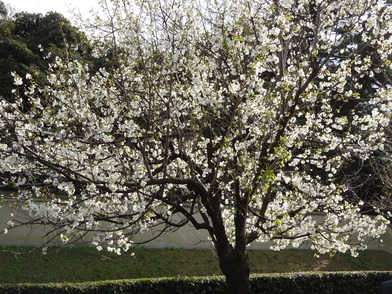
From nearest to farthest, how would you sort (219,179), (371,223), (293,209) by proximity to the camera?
(219,179), (293,209), (371,223)

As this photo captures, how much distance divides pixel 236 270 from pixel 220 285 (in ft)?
→ 5.78

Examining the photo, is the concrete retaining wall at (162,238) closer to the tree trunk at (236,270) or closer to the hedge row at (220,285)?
the hedge row at (220,285)

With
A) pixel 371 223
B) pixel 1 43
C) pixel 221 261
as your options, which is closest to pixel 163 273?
pixel 221 261

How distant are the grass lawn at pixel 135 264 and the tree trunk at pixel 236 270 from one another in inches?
119

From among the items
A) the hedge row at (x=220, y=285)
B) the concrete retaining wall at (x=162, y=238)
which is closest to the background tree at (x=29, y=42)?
the concrete retaining wall at (x=162, y=238)

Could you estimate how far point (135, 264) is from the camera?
36.0 feet

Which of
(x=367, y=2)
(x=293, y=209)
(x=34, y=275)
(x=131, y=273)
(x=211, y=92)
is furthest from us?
(x=131, y=273)

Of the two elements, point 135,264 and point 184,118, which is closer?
point 184,118

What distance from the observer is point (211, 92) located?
5566 mm

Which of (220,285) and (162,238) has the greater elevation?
(162,238)

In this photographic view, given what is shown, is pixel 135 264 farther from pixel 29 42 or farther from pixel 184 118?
pixel 29 42

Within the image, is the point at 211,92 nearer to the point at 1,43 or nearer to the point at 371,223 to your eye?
the point at 371,223

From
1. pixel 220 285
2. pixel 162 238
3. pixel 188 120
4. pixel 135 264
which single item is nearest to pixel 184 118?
pixel 188 120

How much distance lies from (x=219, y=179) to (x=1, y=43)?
10081 mm
